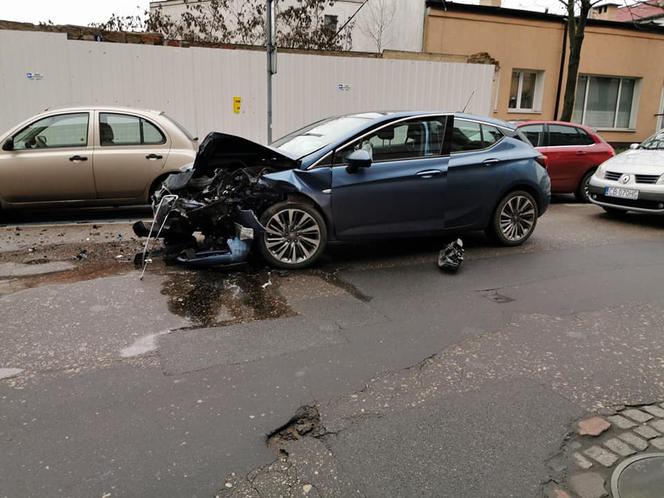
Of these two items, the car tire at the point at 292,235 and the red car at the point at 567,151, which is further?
the red car at the point at 567,151

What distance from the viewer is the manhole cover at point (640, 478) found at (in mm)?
2699

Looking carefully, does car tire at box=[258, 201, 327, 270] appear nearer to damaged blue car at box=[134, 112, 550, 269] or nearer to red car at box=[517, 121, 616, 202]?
damaged blue car at box=[134, 112, 550, 269]

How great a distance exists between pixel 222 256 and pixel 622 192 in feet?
21.7

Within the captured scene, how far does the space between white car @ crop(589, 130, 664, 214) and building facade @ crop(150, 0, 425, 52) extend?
10343 mm

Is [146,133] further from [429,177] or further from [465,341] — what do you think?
[465,341]

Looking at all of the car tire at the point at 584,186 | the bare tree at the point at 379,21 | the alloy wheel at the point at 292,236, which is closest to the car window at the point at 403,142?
the alloy wheel at the point at 292,236

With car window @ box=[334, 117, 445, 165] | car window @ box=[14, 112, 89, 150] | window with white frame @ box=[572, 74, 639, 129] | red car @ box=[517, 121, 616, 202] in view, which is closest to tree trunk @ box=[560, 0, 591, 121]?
window with white frame @ box=[572, 74, 639, 129]

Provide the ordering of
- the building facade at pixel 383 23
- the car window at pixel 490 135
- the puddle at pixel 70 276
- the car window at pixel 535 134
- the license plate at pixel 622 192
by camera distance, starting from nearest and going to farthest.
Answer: the puddle at pixel 70 276 → the car window at pixel 490 135 → the license plate at pixel 622 192 → the car window at pixel 535 134 → the building facade at pixel 383 23

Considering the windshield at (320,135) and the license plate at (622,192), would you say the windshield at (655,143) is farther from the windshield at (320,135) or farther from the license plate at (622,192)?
the windshield at (320,135)

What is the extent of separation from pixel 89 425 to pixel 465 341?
2.70 m

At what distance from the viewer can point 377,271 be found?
20.4ft

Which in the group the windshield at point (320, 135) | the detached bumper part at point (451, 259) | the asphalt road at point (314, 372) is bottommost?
the asphalt road at point (314, 372)

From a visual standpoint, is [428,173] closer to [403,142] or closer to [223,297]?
[403,142]

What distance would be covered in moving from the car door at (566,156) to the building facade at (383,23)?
8465 millimetres
